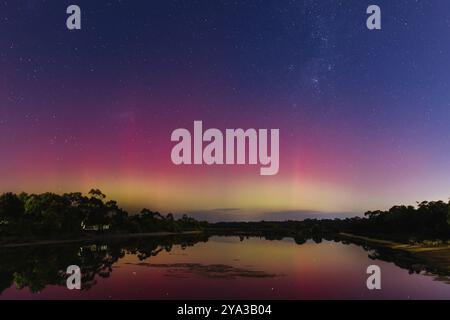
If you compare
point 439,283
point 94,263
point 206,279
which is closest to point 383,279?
point 439,283

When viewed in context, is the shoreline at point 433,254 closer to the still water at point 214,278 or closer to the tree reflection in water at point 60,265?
the tree reflection in water at point 60,265

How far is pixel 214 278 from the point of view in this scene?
93.9 feet

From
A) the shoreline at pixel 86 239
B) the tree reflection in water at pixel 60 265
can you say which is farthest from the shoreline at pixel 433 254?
the shoreline at pixel 86 239

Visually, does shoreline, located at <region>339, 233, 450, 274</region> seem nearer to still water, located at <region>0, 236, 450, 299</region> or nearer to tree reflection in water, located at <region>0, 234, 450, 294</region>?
tree reflection in water, located at <region>0, 234, 450, 294</region>

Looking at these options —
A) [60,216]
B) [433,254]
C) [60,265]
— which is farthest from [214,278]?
[60,216]

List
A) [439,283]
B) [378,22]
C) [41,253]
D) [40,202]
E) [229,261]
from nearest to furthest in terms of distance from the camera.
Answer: [378,22] → [439,283] → [229,261] → [41,253] → [40,202]

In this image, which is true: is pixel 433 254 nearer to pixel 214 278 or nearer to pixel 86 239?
pixel 214 278

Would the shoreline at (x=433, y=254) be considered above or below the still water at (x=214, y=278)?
above

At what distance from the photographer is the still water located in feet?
79.9

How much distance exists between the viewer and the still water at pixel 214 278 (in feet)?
79.9
